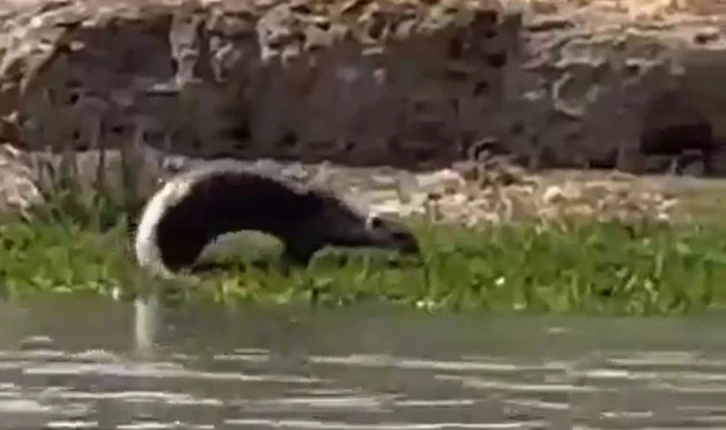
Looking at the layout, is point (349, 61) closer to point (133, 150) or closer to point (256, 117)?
point (256, 117)

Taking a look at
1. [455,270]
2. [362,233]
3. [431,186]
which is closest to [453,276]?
[455,270]

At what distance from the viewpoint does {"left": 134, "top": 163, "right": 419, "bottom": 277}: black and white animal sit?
3.17 ft

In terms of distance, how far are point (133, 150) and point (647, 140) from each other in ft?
1.79

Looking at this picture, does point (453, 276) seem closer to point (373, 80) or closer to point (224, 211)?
point (224, 211)

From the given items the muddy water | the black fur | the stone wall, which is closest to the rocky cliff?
the stone wall

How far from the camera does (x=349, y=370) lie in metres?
0.56

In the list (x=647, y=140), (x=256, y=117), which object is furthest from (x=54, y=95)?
(x=647, y=140)

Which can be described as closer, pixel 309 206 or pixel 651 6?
pixel 309 206

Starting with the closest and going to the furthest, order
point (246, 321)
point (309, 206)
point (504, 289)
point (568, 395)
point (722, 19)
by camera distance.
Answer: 1. point (568, 395)
2. point (246, 321)
3. point (504, 289)
4. point (309, 206)
5. point (722, 19)

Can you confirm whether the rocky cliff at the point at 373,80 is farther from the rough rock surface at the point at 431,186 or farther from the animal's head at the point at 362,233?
the animal's head at the point at 362,233

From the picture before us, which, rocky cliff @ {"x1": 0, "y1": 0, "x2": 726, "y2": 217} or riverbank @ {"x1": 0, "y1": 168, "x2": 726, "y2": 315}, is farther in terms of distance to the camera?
rocky cliff @ {"x1": 0, "y1": 0, "x2": 726, "y2": 217}

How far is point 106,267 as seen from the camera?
940 millimetres

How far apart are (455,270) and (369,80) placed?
0.52 meters

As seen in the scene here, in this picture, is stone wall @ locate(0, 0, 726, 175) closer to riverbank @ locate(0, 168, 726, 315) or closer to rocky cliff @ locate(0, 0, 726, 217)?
rocky cliff @ locate(0, 0, 726, 217)
